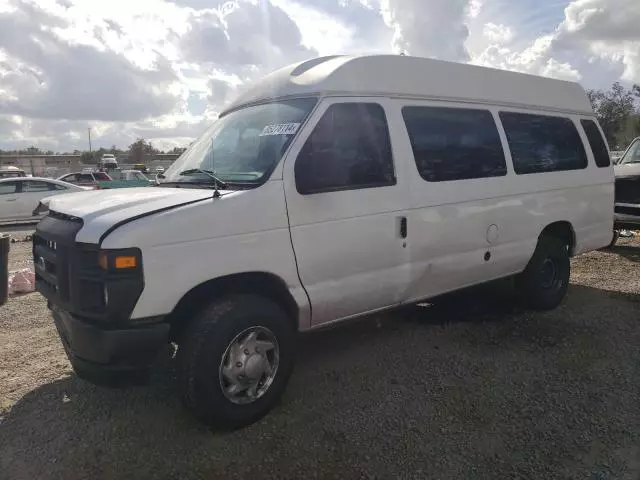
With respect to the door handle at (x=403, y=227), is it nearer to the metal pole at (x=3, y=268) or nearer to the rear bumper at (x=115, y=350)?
the rear bumper at (x=115, y=350)

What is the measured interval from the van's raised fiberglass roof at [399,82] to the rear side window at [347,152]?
0.17 meters

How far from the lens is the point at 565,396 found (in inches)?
146

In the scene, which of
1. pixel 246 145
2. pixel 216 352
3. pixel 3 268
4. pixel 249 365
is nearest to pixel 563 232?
pixel 246 145

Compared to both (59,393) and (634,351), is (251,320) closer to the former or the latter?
(59,393)

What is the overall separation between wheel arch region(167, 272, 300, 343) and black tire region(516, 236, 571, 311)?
119 inches

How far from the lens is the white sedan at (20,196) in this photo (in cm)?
1575

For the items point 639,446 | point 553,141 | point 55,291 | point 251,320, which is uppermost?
point 553,141

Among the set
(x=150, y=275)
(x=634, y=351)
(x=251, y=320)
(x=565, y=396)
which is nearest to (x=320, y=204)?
(x=251, y=320)

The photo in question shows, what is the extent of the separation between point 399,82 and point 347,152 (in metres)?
0.87

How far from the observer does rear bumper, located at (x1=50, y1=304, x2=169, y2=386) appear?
9.45 feet

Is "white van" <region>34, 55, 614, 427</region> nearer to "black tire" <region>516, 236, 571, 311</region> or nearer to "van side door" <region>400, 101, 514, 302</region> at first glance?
"van side door" <region>400, 101, 514, 302</region>

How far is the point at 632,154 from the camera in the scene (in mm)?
9852

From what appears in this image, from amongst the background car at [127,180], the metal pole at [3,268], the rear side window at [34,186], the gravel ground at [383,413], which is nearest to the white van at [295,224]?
the gravel ground at [383,413]

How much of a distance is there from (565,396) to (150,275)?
2.99 m
